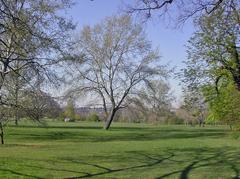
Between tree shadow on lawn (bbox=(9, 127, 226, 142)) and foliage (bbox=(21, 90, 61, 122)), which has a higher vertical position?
foliage (bbox=(21, 90, 61, 122))

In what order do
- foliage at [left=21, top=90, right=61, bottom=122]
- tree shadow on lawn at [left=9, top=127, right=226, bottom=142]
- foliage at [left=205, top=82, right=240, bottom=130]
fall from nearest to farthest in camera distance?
foliage at [left=205, top=82, right=240, bottom=130] < foliage at [left=21, top=90, right=61, bottom=122] < tree shadow on lawn at [left=9, top=127, right=226, bottom=142]

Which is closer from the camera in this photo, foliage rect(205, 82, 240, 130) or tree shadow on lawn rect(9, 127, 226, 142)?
foliage rect(205, 82, 240, 130)

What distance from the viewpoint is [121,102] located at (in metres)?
60.7

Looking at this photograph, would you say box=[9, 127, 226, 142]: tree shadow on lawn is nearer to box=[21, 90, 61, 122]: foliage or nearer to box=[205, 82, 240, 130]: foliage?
box=[21, 90, 61, 122]: foliage

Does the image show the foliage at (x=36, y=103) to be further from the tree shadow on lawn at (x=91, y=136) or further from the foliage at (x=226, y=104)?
the tree shadow on lawn at (x=91, y=136)

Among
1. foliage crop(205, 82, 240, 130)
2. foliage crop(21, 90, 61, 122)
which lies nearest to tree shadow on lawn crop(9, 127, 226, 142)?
foliage crop(21, 90, 61, 122)

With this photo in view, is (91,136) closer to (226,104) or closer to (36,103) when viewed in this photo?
(36,103)

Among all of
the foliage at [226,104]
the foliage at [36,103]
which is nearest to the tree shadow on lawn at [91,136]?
the foliage at [36,103]

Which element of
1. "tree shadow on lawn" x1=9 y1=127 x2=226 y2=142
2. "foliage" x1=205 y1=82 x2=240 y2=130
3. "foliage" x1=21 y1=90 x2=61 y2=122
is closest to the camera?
"foliage" x1=205 y1=82 x2=240 y2=130

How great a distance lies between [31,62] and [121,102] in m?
40.7

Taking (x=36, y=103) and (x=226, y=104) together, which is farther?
(x=226, y=104)

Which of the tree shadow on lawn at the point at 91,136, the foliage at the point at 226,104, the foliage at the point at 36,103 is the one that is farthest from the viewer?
the tree shadow on lawn at the point at 91,136

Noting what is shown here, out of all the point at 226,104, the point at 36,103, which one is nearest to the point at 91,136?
the point at 36,103

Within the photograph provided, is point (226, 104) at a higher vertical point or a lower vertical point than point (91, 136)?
higher
